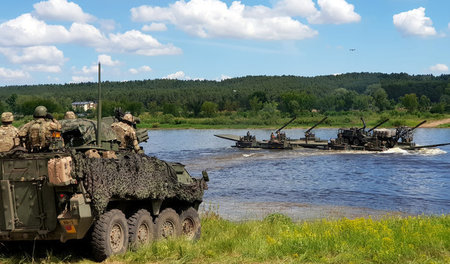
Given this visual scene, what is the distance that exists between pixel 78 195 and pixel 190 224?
4.29 metres

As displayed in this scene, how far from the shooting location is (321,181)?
36.6 metres

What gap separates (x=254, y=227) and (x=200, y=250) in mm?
3776

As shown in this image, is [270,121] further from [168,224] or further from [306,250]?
[306,250]

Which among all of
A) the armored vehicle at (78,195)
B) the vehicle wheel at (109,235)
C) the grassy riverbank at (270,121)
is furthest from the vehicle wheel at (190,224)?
the grassy riverbank at (270,121)

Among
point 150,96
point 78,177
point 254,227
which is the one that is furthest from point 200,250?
point 150,96

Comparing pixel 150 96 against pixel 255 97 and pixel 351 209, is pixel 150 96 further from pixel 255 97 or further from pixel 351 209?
pixel 351 209

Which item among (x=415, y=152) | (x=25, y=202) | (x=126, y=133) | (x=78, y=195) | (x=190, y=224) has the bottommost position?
(x=415, y=152)

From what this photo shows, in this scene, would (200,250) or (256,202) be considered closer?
(200,250)

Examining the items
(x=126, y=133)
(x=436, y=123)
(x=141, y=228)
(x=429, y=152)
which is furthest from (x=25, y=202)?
(x=436, y=123)

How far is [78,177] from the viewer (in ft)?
32.2

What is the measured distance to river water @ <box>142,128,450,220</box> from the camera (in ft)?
83.1

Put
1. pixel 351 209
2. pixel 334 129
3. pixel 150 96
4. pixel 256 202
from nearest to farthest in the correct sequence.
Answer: pixel 351 209 → pixel 256 202 → pixel 334 129 → pixel 150 96

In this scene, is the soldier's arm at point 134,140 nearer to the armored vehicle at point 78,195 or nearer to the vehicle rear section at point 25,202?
the armored vehicle at point 78,195

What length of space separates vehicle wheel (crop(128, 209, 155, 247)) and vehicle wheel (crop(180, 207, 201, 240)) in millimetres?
1385
